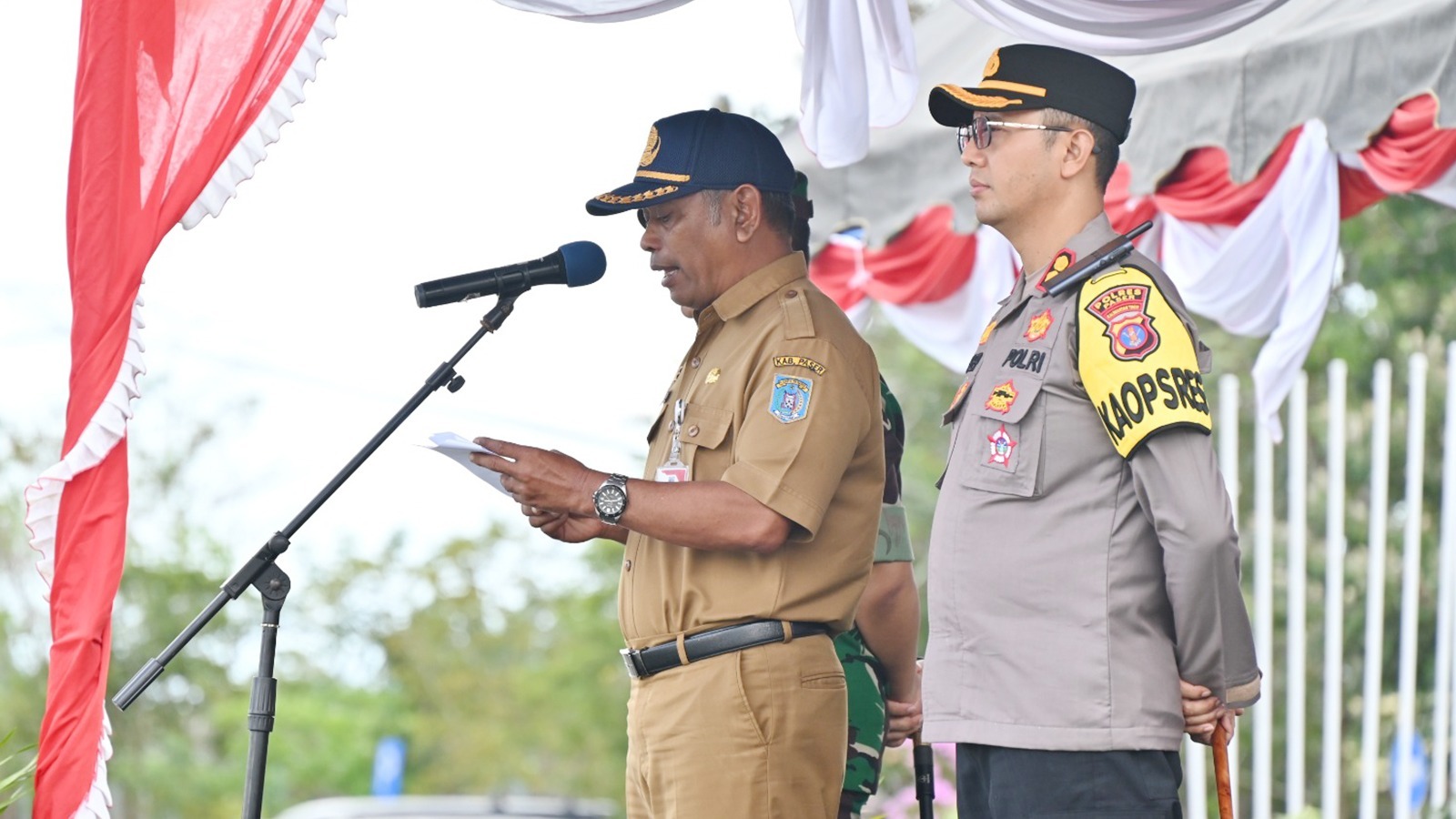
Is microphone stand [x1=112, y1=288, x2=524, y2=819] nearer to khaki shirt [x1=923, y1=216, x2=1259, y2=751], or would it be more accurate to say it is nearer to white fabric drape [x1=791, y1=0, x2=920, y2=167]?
khaki shirt [x1=923, y1=216, x2=1259, y2=751]

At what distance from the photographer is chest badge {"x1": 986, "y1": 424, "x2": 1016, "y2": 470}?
7.98 ft

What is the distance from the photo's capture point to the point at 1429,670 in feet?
42.5

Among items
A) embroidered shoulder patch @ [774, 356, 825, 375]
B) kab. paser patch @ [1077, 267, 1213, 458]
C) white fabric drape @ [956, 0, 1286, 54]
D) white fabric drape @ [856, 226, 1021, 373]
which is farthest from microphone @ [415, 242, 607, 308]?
white fabric drape @ [856, 226, 1021, 373]

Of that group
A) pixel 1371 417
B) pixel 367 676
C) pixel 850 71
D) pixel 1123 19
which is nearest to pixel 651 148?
pixel 850 71

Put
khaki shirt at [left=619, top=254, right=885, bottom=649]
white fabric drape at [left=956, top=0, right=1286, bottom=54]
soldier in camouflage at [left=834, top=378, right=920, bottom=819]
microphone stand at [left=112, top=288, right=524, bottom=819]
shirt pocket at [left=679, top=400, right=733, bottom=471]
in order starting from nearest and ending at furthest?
microphone stand at [left=112, top=288, right=524, bottom=819] → khaki shirt at [left=619, top=254, right=885, bottom=649] → shirt pocket at [left=679, top=400, right=733, bottom=471] → soldier in camouflage at [left=834, top=378, right=920, bottom=819] → white fabric drape at [left=956, top=0, right=1286, bottom=54]

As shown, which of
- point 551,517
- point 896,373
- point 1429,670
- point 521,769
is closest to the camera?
point 551,517

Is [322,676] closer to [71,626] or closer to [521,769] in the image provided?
[521,769]

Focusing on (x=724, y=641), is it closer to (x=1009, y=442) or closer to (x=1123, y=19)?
(x=1009, y=442)

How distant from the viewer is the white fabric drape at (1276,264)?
16.9 ft

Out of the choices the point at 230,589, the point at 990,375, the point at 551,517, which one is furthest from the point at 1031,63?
the point at 230,589

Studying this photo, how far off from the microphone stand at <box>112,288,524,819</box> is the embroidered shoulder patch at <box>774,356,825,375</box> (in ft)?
1.63

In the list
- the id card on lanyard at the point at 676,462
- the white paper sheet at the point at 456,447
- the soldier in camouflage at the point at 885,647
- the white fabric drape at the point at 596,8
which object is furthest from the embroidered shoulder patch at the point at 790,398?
the white fabric drape at the point at 596,8

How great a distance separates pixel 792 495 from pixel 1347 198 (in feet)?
10.8

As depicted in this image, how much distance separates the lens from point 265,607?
260 cm
